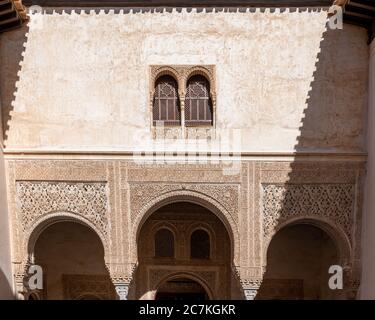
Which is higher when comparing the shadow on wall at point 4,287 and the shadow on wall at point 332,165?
the shadow on wall at point 332,165

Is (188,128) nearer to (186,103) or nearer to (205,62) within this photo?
(186,103)

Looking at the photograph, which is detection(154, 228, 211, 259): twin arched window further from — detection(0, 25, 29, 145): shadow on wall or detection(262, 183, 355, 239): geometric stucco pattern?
detection(0, 25, 29, 145): shadow on wall

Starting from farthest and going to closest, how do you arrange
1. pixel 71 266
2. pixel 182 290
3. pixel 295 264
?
pixel 182 290 < pixel 71 266 < pixel 295 264

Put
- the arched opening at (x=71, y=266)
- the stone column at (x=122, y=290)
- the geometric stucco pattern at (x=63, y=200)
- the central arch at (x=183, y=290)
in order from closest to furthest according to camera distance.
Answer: the geometric stucco pattern at (x=63, y=200)
the stone column at (x=122, y=290)
the arched opening at (x=71, y=266)
the central arch at (x=183, y=290)

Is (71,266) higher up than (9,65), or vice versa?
(9,65)

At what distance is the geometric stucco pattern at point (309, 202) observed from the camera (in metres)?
5.10

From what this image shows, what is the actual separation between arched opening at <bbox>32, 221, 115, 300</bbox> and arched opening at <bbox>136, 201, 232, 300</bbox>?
694 millimetres

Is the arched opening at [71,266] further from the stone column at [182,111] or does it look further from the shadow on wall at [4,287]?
the stone column at [182,111]

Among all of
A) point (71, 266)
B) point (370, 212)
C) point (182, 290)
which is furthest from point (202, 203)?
point (71, 266)

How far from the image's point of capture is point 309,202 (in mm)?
5117

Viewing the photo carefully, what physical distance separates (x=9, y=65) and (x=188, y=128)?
2532 mm

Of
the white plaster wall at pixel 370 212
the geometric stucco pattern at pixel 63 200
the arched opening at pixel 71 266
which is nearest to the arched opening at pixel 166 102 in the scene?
the geometric stucco pattern at pixel 63 200

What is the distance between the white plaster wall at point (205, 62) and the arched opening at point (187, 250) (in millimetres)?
1710

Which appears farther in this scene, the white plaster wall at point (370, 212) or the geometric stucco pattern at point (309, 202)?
the geometric stucco pattern at point (309, 202)
